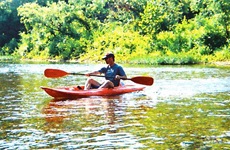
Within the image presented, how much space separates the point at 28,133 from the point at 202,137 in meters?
2.80

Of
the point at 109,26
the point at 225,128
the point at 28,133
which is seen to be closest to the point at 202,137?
the point at 225,128

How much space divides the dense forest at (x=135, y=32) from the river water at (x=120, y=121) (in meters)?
17.6

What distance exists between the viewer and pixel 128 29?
4050cm

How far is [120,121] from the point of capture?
8.73m

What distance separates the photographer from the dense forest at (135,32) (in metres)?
Result: 31.5

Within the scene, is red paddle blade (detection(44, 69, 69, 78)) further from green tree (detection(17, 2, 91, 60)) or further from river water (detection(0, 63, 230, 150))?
green tree (detection(17, 2, 91, 60))

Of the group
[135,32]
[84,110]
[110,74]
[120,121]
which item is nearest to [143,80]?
[110,74]

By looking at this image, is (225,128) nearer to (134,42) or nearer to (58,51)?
(134,42)

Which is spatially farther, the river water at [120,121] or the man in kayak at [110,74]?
the man in kayak at [110,74]

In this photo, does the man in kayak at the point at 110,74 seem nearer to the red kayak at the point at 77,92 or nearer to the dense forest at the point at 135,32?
the red kayak at the point at 77,92

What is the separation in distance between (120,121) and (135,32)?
30064 mm

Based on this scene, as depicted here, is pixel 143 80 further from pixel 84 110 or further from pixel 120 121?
pixel 120 121

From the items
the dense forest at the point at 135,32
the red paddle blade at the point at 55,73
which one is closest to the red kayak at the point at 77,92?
the red paddle blade at the point at 55,73

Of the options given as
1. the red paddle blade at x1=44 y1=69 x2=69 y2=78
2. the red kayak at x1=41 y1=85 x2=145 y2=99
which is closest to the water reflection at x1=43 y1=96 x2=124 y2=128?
the red kayak at x1=41 y1=85 x2=145 y2=99
